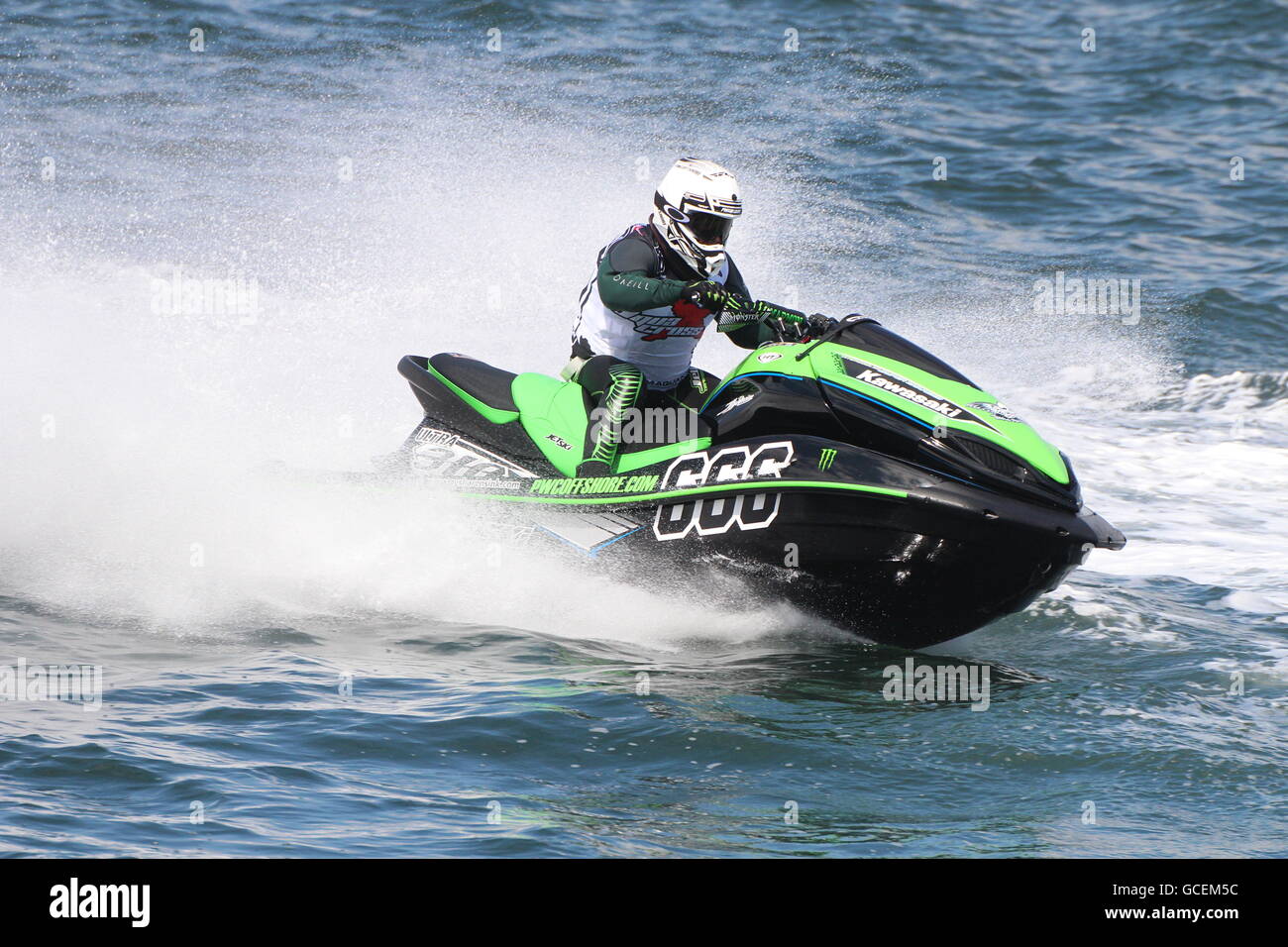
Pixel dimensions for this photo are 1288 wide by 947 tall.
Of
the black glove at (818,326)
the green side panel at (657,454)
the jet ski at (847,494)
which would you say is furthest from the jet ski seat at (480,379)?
the black glove at (818,326)

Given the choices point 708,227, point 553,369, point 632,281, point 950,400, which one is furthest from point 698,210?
point 553,369

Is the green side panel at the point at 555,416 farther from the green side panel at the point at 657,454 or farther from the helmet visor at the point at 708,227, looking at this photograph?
the helmet visor at the point at 708,227

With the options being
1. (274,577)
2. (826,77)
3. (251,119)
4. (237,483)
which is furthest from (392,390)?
(826,77)

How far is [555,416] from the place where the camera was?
6039 millimetres

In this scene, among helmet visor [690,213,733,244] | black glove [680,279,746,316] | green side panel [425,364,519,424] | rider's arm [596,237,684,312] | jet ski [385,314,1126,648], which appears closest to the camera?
jet ski [385,314,1126,648]

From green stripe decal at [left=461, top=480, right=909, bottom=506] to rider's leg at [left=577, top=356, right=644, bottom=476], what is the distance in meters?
0.14

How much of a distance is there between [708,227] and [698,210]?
3.4 inches

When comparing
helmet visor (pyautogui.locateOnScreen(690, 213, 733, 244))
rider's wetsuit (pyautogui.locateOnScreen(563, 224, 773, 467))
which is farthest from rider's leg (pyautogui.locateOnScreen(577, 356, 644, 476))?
helmet visor (pyautogui.locateOnScreen(690, 213, 733, 244))

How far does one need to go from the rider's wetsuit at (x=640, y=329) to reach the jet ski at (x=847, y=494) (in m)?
0.12

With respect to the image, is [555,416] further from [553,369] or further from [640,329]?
[553,369]

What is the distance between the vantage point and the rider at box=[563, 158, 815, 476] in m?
5.43

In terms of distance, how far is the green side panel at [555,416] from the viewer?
233 inches
